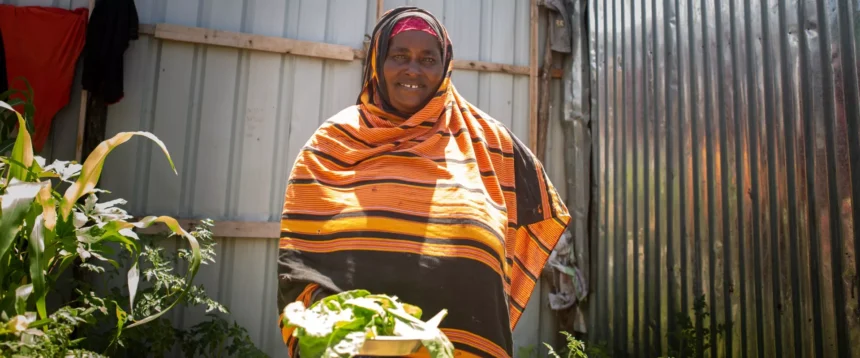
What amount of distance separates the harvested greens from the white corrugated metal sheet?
295 cm

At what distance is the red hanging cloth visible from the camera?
352 centimetres

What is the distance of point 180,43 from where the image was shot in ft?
13.1

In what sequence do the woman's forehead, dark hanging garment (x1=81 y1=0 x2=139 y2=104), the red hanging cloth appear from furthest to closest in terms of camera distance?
dark hanging garment (x1=81 y1=0 x2=139 y2=104)
the red hanging cloth
the woman's forehead

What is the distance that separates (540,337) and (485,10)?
263cm

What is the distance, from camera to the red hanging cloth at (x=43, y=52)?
3523 millimetres

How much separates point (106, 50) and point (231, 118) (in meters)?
0.86

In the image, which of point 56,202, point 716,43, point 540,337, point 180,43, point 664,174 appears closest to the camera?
point 56,202

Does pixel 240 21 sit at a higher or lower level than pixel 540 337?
higher

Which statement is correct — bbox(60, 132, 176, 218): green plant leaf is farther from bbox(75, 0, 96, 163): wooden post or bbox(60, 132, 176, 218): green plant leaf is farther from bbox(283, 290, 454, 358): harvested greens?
bbox(75, 0, 96, 163): wooden post

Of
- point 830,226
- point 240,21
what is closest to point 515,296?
point 830,226

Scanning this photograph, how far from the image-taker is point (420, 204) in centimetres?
173

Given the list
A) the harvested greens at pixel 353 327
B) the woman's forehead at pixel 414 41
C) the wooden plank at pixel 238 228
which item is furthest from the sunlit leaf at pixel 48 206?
the wooden plank at pixel 238 228

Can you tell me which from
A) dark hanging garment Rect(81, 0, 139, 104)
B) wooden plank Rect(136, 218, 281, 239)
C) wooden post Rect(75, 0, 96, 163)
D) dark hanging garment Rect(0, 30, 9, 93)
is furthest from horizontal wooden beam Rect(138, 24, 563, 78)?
wooden plank Rect(136, 218, 281, 239)

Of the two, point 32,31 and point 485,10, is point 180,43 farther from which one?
point 485,10
